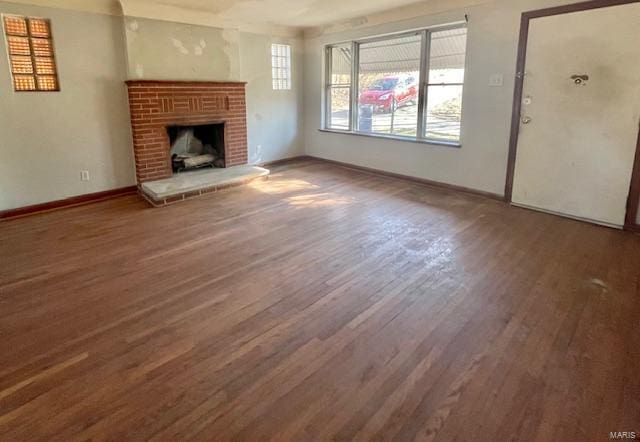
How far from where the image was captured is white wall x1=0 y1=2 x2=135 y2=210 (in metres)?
4.05

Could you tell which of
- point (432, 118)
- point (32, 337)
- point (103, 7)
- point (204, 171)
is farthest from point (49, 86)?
point (432, 118)

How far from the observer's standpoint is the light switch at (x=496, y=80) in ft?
14.4

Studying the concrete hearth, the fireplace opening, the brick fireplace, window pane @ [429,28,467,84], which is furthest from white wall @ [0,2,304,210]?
window pane @ [429,28,467,84]

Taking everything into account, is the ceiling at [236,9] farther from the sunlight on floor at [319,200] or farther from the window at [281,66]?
the sunlight on floor at [319,200]

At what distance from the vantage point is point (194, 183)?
496 centimetres

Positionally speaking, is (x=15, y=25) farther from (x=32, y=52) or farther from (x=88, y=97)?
(x=88, y=97)

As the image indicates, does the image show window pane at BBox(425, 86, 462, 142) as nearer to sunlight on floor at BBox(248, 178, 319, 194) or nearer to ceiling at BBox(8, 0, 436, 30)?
ceiling at BBox(8, 0, 436, 30)

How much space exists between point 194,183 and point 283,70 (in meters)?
2.95

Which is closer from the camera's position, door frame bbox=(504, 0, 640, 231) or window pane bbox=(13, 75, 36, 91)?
door frame bbox=(504, 0, 640, 231)

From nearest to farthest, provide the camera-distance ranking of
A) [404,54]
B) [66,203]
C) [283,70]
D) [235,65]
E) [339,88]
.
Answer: [66,203]
[404,54]
[235,65]
[339,88]
[283,70]

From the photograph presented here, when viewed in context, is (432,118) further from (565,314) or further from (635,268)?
(565,314)

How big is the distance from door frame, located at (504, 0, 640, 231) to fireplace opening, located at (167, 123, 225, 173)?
3967 millimetres

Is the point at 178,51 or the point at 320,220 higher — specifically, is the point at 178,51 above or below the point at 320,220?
above

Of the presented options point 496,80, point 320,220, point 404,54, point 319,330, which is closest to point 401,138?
point 404,54
